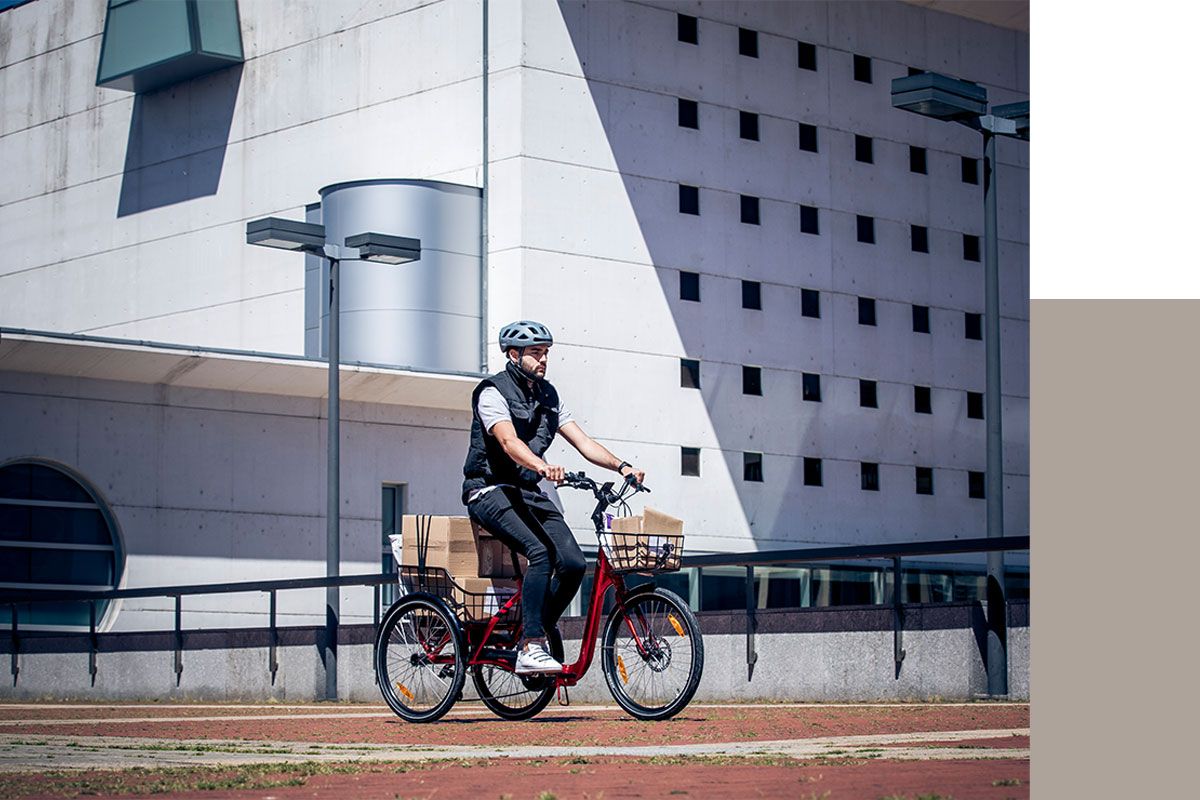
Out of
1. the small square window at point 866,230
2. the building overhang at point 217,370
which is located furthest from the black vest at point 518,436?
the small square window at point 866,230

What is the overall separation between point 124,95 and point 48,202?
10.7 ft

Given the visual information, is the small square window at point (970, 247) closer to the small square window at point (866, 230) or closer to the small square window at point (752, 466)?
the small square window at point (866, 230)

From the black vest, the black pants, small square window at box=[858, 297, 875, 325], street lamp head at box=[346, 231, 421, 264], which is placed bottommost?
the black pants

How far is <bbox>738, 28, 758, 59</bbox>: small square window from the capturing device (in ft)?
133

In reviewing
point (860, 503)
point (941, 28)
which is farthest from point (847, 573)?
point (941, 28)

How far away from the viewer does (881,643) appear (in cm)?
1477

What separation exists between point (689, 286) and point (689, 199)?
1744 mm

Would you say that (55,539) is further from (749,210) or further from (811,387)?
(811,387)

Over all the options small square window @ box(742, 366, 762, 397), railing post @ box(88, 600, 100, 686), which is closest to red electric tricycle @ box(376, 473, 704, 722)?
railing post @ box(88, 600, 100, 686)

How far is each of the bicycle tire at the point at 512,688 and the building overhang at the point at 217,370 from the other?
21.4 m

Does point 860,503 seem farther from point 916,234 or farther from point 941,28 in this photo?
point 941,28

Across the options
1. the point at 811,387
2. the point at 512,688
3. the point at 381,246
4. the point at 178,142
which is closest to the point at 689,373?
the point at 811,387

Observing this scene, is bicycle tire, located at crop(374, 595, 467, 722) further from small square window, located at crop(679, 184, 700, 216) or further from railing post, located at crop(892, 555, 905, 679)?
small square window, located at crop(679, 184, 700, 216)

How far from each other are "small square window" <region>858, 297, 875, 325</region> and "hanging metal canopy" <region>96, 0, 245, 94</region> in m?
14.2
